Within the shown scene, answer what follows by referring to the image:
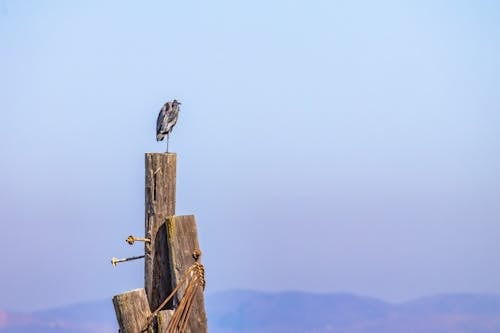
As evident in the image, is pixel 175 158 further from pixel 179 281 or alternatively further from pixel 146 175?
pixel 179 281

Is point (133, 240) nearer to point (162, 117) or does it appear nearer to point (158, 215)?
point (158, 215)

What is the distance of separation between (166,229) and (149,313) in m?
0.92

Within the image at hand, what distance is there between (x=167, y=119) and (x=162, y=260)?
8.60 meters

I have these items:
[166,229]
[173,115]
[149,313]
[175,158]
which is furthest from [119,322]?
[173,115]

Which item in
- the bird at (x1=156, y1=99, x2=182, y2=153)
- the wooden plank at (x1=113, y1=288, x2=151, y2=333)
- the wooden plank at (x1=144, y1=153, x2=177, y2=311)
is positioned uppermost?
the bird at (x1=156, y1=99, x2=182, y2=153)

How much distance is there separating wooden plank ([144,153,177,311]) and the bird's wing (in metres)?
8.30

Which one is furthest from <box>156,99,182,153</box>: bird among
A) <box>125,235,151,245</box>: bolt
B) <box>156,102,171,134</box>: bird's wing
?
<box>125,235,151,245</box>: bolt

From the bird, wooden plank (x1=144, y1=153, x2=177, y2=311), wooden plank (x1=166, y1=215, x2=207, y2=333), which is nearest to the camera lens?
wooden plank (x1=166, y1=215, x2=207, y2=333)

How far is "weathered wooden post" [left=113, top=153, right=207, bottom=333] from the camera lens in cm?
979

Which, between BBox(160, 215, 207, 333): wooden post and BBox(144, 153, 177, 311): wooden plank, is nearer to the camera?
BBox(160, 215, 207, 333): wooden post

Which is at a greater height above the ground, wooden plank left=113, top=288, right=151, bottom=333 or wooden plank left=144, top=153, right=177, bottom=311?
wooden plank left=144, top=153, right=177, bottom=311

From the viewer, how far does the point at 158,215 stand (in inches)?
391

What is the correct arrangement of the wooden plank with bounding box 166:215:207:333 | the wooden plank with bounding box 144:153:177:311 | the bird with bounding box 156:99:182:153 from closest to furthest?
the wooden plank with bounding box 166:215:207:333 → the wooden plank with bounding box 144:153:177:311 → the bird with bounding box 156:99:182:153

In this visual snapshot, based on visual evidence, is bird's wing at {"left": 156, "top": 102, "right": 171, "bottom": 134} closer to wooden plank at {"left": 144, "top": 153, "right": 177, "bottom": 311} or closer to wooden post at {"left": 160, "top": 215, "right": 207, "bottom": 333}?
wooden plank at {"left": 144, "top": 153, "right": 177, "bottom": 311}
